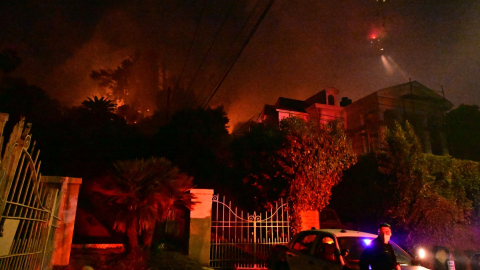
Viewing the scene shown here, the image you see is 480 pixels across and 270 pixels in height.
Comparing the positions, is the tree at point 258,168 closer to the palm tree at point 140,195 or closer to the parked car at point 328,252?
the palm tree at point 140,195

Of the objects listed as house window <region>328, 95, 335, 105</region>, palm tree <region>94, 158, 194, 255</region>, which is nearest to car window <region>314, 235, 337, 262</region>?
palm tree <region>94, 158, 194, 255</region>

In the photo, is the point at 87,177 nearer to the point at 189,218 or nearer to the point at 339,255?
the point at 189,218

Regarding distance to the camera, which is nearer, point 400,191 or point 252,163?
point 400,191

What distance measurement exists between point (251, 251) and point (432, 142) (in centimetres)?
2335

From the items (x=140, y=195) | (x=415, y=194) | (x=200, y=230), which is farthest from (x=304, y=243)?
(x=415, y=194)

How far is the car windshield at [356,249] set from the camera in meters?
5.14

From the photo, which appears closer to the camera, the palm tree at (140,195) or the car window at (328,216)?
the palm tree at (140,195)

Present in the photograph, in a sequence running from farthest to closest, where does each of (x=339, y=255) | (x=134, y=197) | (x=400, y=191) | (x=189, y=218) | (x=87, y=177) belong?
(x=87, y=177)
(x=400, y=191)
(x=189, y=218)
(x=134, y=197)
(x=339, y=255)

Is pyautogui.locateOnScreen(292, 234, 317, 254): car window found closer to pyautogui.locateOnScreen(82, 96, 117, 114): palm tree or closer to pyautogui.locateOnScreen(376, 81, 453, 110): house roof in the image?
pyautogui.locateOnScreen(376, 81, 453, 110): house roof

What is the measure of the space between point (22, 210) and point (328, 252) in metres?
4.62

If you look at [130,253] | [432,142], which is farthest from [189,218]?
[432,142]

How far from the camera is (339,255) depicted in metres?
5.04

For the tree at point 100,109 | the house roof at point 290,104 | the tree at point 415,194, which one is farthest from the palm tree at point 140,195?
the house roof at point 290,104

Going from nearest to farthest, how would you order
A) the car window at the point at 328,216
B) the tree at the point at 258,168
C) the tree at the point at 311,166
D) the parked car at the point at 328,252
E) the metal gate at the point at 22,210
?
the metal gate at the point at 22,210
the parked car at the point at 328,252
the tree at the point at 311,166
the tree at the point at 258,168
the car window at the point at 328,216
